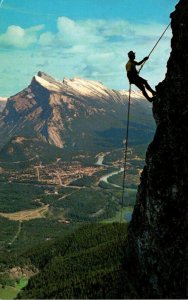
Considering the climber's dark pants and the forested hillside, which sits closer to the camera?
the climber's dark pants

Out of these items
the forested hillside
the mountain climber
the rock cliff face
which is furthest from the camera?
the forested hillside

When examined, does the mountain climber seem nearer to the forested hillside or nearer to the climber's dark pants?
the climber's dark pants

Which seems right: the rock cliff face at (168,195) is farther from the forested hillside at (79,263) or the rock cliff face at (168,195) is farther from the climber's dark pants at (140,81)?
the forested hillside at (79,263)

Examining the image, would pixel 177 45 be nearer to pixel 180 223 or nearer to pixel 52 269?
pixel 180 223

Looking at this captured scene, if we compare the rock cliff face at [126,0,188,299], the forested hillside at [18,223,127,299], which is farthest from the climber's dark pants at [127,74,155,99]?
the forested hillside at [18,223,127,299]

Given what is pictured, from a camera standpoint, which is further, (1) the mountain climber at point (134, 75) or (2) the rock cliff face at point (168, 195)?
(1) the mountain climber at point (134, 75)

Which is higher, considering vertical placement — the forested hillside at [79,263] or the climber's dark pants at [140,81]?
the climber's dark pants at [140,81]

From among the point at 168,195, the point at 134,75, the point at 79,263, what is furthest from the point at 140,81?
the point at 79,263

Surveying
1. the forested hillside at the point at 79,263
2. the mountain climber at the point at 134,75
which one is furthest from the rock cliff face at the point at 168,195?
the forested hillside at the point at 79,263
